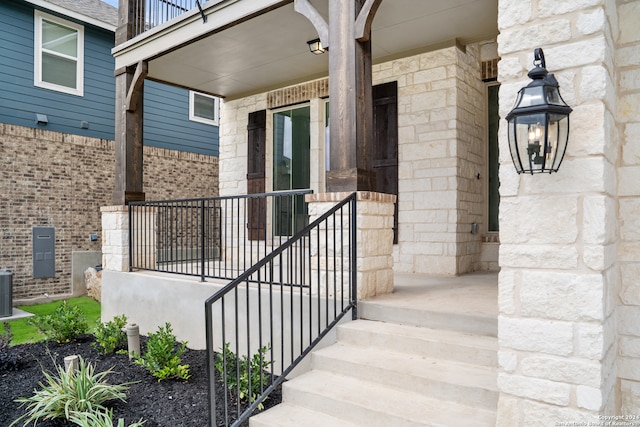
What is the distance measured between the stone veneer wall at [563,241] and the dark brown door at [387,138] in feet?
11.0

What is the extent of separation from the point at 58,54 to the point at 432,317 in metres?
8.16

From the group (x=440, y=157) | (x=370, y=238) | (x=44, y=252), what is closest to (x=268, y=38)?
(x=440, y=157)

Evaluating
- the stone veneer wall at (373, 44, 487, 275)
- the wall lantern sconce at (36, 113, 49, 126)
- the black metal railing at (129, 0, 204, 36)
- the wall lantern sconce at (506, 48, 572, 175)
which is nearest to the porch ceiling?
the stone veneer wall at (373, 44, 487, 275)

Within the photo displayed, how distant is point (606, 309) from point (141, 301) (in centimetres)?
494

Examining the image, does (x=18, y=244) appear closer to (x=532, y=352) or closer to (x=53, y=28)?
(x=53, y=28)

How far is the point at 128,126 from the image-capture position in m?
5.89

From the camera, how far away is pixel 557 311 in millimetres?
1956

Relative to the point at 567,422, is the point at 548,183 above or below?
above

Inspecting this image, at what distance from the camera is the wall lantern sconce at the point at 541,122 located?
1.92m

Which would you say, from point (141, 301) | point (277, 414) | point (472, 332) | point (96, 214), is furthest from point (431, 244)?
point (96, 214)

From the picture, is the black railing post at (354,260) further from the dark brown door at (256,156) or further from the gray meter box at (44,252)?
the gray meter box at (44,252)

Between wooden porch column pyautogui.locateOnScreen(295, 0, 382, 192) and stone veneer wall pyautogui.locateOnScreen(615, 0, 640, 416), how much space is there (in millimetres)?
1765

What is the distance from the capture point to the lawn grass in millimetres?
5547

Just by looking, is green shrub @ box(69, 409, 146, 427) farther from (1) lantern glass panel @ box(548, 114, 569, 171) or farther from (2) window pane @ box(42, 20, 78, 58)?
(2) window pane @ box(42, 20, 78, 58)
